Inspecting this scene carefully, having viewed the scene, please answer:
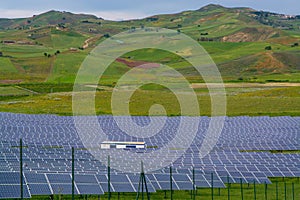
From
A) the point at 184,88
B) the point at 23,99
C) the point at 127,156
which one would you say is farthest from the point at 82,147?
the point at 184,88

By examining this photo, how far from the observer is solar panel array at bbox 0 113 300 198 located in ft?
79.6

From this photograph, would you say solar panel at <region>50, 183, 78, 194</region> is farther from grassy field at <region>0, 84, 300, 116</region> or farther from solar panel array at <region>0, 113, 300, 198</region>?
grassy field at <region>0, 84, 300, 116</region>

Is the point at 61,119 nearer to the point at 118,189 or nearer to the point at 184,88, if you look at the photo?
the point at 118,189

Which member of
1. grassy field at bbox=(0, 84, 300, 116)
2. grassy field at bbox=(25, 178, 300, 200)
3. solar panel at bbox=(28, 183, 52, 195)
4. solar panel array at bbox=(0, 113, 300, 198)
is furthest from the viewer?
grassy field at bbox=(0, 84, 300, 116)

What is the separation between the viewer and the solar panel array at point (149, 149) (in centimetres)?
2427

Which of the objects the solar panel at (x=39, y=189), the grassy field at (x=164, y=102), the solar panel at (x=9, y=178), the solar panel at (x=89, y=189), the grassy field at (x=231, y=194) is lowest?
the grassy field at (x=164, y=102)

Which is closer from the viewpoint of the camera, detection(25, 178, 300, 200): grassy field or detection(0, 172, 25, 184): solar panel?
detection(0, 172, 25, 184): solar panel

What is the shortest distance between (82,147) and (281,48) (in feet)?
486

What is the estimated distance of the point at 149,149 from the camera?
40875mm

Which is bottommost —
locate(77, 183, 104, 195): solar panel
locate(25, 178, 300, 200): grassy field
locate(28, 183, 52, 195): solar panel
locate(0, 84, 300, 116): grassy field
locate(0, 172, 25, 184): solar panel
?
locate(0, 84, 300, 116): grassy field

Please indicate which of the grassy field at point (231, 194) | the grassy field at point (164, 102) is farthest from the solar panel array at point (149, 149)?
the grassy field at point (164, 102)

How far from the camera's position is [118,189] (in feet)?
81.8

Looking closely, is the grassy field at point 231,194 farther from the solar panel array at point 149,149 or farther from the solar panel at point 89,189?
the solar panel at point 89,189

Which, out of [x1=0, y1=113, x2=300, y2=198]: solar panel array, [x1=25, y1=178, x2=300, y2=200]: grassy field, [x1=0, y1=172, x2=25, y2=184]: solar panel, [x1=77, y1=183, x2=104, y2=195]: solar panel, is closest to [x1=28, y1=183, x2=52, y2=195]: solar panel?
[x1=0, y1=113, x2=300, y2=198]: solar panel array
